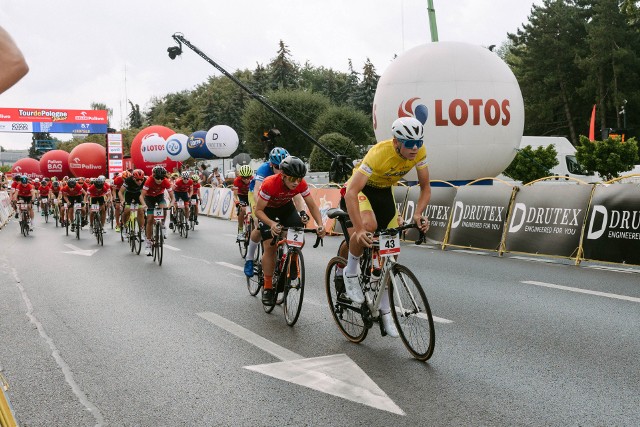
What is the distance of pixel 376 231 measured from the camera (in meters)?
5.84

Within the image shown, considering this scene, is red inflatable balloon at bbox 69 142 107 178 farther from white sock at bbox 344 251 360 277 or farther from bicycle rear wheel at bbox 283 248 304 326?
white sock at bbox 344 251 360 277

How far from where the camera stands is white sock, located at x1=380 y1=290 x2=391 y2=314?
546 centimetres

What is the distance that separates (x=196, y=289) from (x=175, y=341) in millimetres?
3249

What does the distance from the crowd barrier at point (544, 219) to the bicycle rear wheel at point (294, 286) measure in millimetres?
6182

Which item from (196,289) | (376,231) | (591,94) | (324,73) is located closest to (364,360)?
(376,231)

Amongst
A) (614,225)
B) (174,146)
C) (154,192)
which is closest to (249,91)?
(154,192)

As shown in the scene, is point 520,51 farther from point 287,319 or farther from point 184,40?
point 287,319

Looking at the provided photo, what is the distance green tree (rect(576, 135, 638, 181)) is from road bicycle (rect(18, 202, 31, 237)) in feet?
101

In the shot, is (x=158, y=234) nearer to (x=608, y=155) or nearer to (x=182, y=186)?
(x=182, y=186)

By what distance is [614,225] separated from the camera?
10.4 m

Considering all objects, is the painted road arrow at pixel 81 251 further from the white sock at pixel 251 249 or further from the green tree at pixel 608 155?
the green tree at pixel 608 155

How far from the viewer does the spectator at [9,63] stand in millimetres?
1699

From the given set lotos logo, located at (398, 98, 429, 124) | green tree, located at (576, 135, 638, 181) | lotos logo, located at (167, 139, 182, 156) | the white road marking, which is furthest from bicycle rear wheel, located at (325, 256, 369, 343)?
lotos logo, located at (167, 139, 182, 156)

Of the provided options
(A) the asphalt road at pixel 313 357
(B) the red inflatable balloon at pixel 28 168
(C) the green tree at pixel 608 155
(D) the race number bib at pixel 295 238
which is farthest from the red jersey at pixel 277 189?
(B) the red inflatable balloon at pixel 28 168
